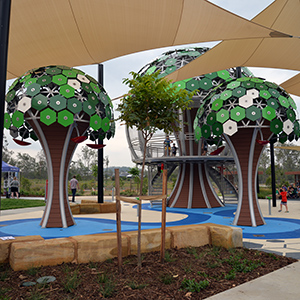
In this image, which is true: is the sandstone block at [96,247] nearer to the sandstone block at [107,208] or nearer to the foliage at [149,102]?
the foliage at [149,102]

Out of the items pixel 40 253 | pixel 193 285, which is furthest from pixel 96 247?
pixel 193 285

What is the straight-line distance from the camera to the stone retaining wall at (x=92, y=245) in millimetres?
5539

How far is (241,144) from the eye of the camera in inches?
474

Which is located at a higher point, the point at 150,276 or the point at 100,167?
the point at 100,167

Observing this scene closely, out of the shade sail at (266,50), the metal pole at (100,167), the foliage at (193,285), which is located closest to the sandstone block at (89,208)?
the metal pole at (100,167)

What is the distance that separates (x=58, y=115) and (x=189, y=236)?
5724mm

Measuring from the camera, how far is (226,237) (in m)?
7.22

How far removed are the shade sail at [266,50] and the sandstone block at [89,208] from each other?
8.19 metres

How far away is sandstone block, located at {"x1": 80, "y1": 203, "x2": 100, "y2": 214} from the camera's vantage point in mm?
16281

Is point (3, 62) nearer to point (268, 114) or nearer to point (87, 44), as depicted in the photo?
point (87, 44)

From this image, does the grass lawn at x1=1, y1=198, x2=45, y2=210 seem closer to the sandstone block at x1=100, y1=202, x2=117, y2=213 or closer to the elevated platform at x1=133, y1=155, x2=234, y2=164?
the sandstone block at x1=100, y1=202, x2=117, y2=213

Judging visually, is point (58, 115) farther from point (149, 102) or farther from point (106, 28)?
point (149, 102)

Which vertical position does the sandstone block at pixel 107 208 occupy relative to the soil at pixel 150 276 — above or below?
above

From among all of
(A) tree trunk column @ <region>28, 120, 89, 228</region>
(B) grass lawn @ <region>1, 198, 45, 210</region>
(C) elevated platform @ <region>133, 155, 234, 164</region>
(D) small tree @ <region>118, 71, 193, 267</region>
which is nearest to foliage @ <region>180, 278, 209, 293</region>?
(D) small tree @ <region>118, 71, 193, 267</region>
